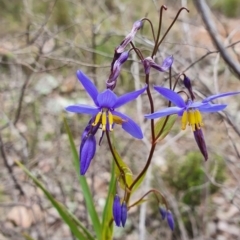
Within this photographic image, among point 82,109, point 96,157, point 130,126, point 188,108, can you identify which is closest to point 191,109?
point 188,108

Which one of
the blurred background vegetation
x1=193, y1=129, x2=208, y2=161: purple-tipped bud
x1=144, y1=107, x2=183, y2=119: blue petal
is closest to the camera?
x1=144, y1=107, x2=183, y2=119: blue petal

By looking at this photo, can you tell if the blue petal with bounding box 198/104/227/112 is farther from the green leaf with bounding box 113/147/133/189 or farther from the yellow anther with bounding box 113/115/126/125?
the green leaf with bounding box 113/147/133/189

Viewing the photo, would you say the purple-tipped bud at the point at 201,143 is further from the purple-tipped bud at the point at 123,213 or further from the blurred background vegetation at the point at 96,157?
the blurred background vegetation at the point at 96,157

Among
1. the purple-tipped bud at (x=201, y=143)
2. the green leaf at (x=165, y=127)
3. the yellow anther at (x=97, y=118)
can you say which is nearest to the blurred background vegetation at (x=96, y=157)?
the green leaf at (x=165, y=127)

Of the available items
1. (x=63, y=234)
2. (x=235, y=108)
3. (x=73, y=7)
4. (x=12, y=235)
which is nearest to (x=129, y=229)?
(x=63, y=234)

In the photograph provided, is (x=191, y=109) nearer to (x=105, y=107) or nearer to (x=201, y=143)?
(x=201, y=143)

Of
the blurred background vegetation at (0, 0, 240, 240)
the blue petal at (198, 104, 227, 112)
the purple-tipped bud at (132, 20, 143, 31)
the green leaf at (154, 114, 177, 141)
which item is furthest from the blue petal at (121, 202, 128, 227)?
the blurred background vegetation at (0, 0, 240, 240)

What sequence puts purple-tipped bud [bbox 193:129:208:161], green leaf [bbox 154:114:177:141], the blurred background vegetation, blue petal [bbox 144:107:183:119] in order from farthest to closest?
the blurred background vegetation → green leaf [bbox 154:114:177:141] → purple-tipped bud [bbox 193:129:208:161] → blue petal [bbox 144:107:183:119]
